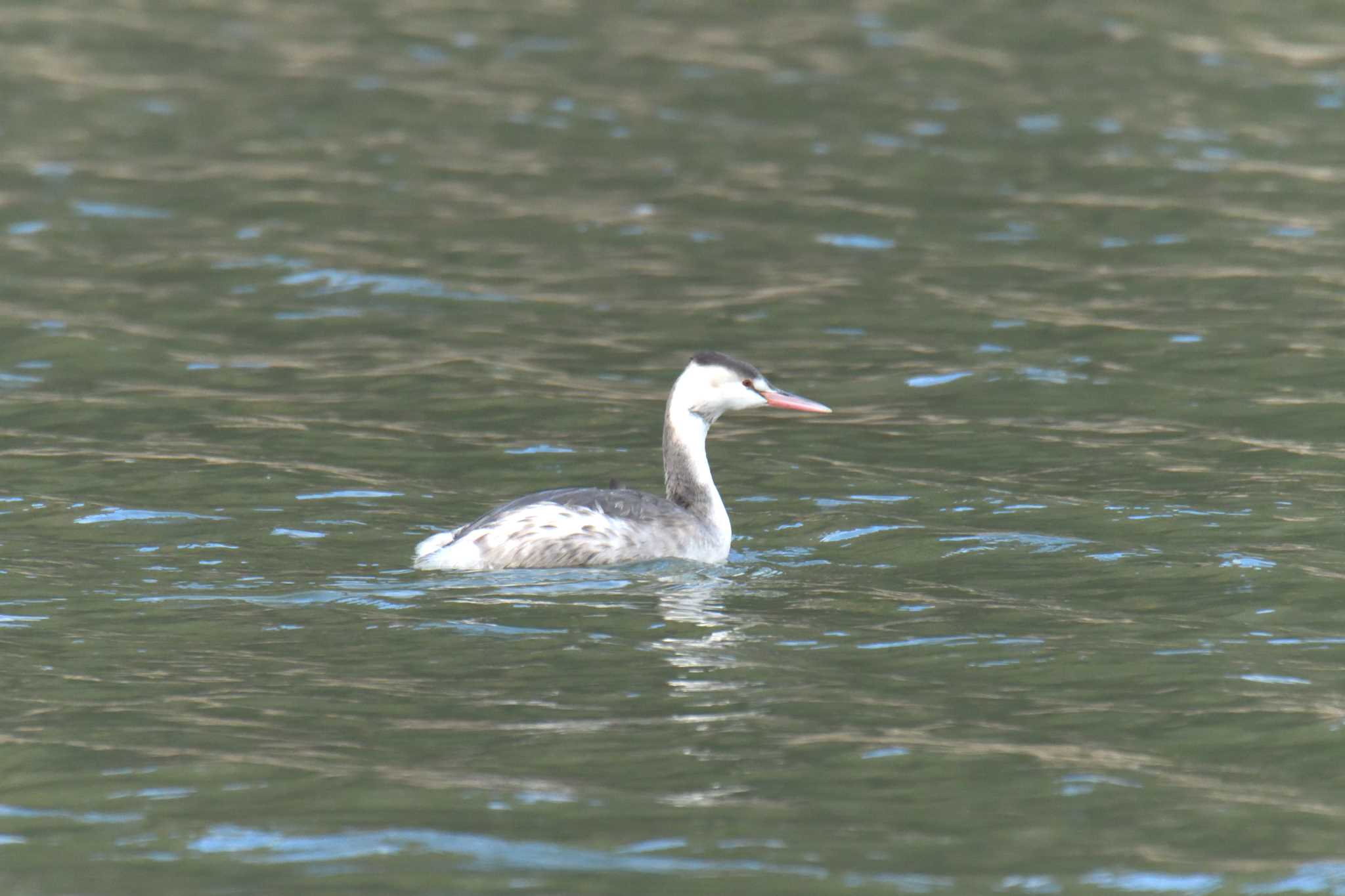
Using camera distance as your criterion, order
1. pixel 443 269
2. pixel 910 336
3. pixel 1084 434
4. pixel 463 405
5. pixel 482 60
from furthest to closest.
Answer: pixel 482 60, pixel 443 269, pixel 910 336, pixel 463 405, pixel 1084 434

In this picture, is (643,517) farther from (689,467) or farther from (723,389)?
(723,389)

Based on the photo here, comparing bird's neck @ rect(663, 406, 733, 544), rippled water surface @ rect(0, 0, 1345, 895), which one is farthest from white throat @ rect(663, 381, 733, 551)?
rippled water surface @ rect(0, 0, 1345, 895)

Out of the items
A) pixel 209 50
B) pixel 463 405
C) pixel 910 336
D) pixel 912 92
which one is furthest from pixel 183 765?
pixel 209 50

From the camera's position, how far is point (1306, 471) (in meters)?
12.9

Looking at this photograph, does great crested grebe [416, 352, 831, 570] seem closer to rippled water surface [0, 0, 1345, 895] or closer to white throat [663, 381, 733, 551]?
white throat [663, 381, 733, 551]

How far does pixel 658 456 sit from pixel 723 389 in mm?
1993

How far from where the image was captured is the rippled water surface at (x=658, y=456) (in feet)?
25.5

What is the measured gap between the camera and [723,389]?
12.1m

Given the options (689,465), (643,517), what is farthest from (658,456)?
(643,517)

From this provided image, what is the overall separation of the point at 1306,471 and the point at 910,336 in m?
4.49

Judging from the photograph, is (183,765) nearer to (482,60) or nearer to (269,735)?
(269,735)

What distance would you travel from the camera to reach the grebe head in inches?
473

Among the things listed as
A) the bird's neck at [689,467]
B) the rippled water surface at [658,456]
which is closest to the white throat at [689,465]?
the bird's neck at [689,467]

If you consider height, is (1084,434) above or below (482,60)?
below
